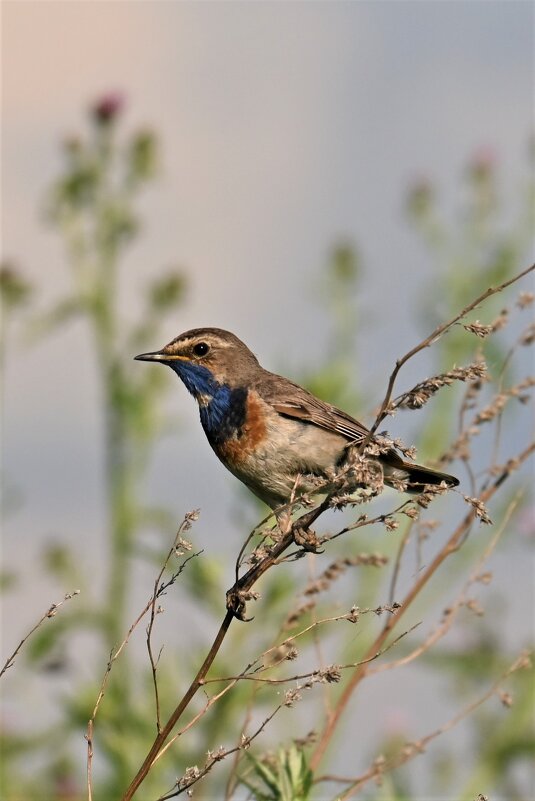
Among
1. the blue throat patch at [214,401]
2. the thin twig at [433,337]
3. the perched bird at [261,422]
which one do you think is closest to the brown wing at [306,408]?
the perched bird at [261,422]

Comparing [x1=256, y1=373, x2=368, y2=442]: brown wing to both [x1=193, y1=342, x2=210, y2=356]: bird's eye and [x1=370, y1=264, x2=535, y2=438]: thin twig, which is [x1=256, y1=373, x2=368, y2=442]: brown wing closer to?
[x1=193, y1=342, x2=210, y2=356]: bird's eye

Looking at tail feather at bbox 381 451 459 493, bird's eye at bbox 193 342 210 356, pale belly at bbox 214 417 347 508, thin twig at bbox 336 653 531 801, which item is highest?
bird's eye at bbox 193 342 210 356

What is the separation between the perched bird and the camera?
517 cm

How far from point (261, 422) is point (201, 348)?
702 mm

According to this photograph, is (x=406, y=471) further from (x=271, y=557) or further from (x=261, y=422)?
(x=271, y=557)

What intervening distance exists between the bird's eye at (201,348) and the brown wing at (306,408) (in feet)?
1.11

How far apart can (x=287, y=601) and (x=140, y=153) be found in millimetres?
4176

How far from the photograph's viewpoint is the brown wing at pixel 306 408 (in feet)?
17.3

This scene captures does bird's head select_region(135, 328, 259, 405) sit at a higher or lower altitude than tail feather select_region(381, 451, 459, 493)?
higher

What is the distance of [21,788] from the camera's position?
7.45m

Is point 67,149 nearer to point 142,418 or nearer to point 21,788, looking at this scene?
point 142,418

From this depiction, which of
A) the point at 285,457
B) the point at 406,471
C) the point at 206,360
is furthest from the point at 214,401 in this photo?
the point at 406,471

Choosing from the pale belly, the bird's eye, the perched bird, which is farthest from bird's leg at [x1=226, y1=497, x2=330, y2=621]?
the bird's eye

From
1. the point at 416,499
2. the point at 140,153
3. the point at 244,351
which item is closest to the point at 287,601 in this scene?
the point at 244,351
